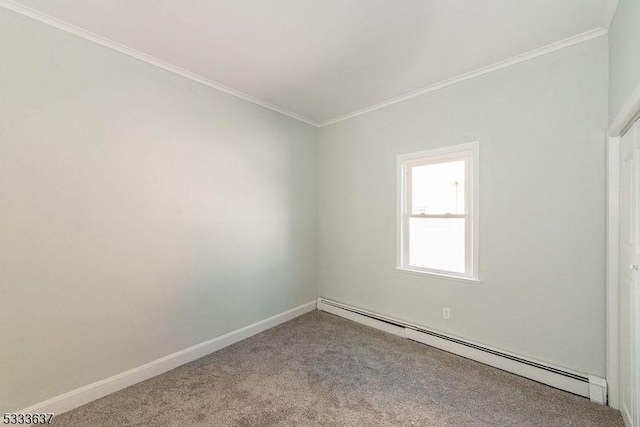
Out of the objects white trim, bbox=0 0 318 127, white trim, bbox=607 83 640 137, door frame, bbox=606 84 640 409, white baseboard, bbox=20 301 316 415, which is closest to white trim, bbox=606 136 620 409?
door frame, bbox=606 84 640 409

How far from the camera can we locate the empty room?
1.76m

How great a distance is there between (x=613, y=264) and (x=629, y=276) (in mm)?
266

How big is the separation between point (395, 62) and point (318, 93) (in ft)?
3.07

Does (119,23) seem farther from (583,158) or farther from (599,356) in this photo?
(599,356)

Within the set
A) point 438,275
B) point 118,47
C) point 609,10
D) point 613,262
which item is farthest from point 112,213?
point 609,10

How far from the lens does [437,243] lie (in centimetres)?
291

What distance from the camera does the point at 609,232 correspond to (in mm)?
1886

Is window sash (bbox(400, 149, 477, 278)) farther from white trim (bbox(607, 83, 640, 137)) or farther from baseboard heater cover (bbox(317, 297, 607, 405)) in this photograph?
white trim (bbox(607, 83, 640, 137))

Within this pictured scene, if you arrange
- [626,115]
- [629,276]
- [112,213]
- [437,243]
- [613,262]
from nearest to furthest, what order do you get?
[626,115]
[629,276]
[613,262]
[112,213]
[437,243]

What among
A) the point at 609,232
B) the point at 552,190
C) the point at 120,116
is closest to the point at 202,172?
the point at 120,116

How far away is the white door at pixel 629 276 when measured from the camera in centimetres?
151

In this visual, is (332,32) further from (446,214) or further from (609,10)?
(446,214)

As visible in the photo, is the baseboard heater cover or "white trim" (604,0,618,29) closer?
"white trim" (604,0,618,29)

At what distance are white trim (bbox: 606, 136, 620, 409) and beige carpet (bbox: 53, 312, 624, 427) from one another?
221 millimetres
